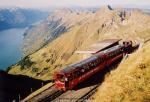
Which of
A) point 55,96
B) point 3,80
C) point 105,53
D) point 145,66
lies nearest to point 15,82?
point 3,80

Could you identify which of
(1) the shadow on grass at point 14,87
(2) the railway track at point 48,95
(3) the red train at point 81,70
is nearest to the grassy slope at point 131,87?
(3) the red train at point 81,70

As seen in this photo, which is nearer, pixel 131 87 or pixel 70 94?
pixel 131 87

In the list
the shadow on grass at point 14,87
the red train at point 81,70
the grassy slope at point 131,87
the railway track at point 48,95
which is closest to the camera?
the grassy slope at point 131,87

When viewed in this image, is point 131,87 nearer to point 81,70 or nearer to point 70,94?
point 70,94

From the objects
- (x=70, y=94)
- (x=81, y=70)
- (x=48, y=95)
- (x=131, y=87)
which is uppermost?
(x=131, y=87)

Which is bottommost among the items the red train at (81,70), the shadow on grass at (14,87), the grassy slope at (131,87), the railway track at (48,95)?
the shadow on grass at (14,87)

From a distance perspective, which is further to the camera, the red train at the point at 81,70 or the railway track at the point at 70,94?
the red train at the point at 81,70

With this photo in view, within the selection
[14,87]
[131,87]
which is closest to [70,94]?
[131,87]

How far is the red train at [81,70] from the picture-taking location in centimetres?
3903

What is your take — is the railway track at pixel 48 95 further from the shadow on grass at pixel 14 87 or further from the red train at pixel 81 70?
the shadow on grass at pixel 14 87

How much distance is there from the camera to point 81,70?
136 feet

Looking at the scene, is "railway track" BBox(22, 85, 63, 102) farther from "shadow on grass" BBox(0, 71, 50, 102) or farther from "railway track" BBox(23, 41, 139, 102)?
"shadow on grass" BBox(0, 71, 50, 102)

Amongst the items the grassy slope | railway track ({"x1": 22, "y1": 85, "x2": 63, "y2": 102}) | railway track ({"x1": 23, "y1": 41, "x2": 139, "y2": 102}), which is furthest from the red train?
the grassy slope

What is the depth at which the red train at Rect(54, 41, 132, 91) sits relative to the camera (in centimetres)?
3903
